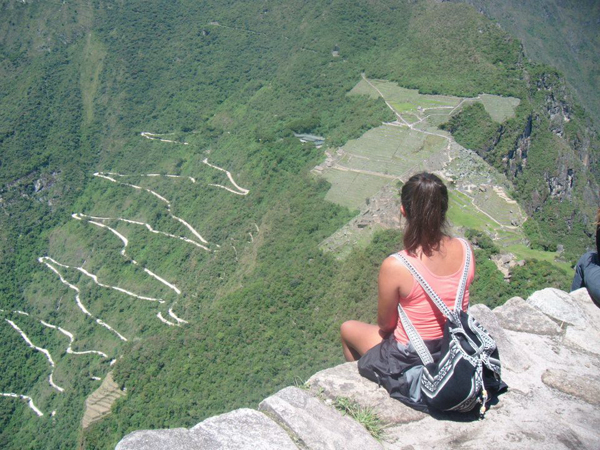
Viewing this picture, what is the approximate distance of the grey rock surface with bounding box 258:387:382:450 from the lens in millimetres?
3822

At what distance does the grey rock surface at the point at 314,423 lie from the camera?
3822 mm

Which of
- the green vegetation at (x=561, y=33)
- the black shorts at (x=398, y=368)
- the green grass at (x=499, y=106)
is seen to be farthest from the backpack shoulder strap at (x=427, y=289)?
the green vegetation at (x=561, y=33)

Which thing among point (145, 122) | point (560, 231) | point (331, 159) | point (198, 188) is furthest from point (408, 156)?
point (145, 122)

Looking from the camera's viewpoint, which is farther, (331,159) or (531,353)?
(331,159)

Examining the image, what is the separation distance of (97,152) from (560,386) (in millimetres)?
58784

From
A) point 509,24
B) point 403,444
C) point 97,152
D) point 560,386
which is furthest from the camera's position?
point 509,24

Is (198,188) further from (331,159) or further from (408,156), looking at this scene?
(408,156)

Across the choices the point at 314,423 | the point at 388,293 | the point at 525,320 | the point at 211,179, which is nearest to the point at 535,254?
the point at 525,320

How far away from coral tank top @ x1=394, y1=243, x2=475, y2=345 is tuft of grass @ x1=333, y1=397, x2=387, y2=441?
0.67 meters

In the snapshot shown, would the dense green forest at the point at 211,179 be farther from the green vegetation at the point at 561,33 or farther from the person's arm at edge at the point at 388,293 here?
the green vegetation at the point at 561,33

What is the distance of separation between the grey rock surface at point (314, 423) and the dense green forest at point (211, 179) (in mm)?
14515

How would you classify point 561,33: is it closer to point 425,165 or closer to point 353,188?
point 425,165

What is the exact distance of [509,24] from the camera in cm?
11469

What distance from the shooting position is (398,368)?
4.50 m
